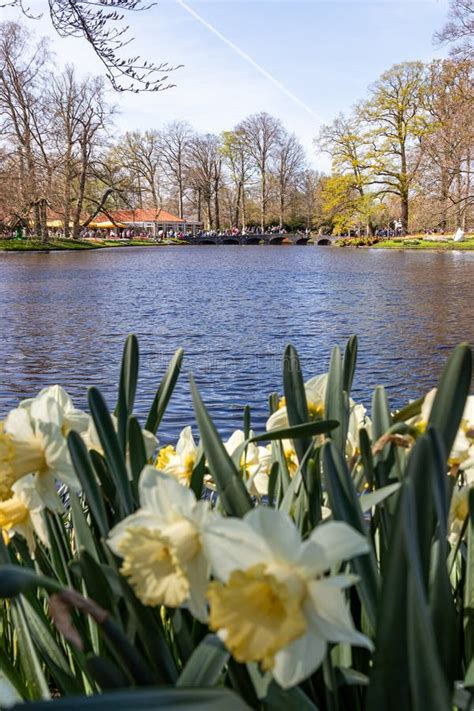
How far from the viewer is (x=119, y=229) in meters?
66.9

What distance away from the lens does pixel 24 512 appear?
0.95m

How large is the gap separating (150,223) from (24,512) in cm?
6989

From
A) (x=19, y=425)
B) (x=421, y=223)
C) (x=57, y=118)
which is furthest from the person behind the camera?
(x=57, y=118)

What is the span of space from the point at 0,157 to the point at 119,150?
25.7 m

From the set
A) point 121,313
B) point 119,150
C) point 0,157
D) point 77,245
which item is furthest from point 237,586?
point 119,150

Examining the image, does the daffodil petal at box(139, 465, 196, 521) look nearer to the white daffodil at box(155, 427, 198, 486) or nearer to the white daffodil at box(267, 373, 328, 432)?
the white daffodil at box(267, 373, 328, 432)

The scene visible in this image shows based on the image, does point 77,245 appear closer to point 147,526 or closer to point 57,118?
point 57,118

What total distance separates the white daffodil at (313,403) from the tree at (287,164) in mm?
64243

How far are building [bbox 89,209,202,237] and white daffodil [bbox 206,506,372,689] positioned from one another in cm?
6419

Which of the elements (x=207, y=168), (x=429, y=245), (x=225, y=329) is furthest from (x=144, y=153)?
(x=225, y=329)

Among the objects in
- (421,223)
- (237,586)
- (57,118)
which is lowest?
(237,586)

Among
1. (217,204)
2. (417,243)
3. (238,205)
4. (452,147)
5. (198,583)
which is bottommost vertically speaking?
(198,583)

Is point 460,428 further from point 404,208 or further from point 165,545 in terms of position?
point 404,208

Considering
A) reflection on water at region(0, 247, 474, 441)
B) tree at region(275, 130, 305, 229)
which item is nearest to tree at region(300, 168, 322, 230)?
tree at region(275, 130, 305, 229)
